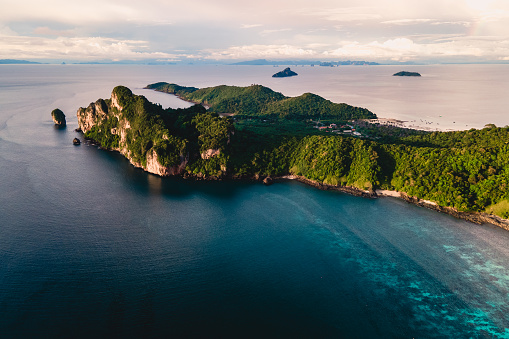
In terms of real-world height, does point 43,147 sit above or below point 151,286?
above

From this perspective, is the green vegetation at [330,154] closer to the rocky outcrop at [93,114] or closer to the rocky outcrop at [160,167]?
the rocky outcrop at [160,167]

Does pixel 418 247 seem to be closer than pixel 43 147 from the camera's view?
Yes

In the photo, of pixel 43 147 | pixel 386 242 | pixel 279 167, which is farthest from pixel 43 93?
pixel 386 242

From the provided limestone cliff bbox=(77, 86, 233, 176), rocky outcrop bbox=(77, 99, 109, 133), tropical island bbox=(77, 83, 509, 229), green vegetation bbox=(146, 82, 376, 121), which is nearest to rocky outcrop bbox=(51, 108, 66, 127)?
rocky outcrop bbox=(77, 99, 109, 133)

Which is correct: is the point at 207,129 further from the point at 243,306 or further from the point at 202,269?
the point at 243,306

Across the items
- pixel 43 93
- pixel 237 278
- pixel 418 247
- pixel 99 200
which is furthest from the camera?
pixel 43 93

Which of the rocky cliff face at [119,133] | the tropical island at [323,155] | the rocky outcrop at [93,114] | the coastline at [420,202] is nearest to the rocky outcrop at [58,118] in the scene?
the rocky cliff face at [119,133]

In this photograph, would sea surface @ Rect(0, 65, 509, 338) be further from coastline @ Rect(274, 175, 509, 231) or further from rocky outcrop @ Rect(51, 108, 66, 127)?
rocky outcrop @ Rect(51, 108, 66, 127)
